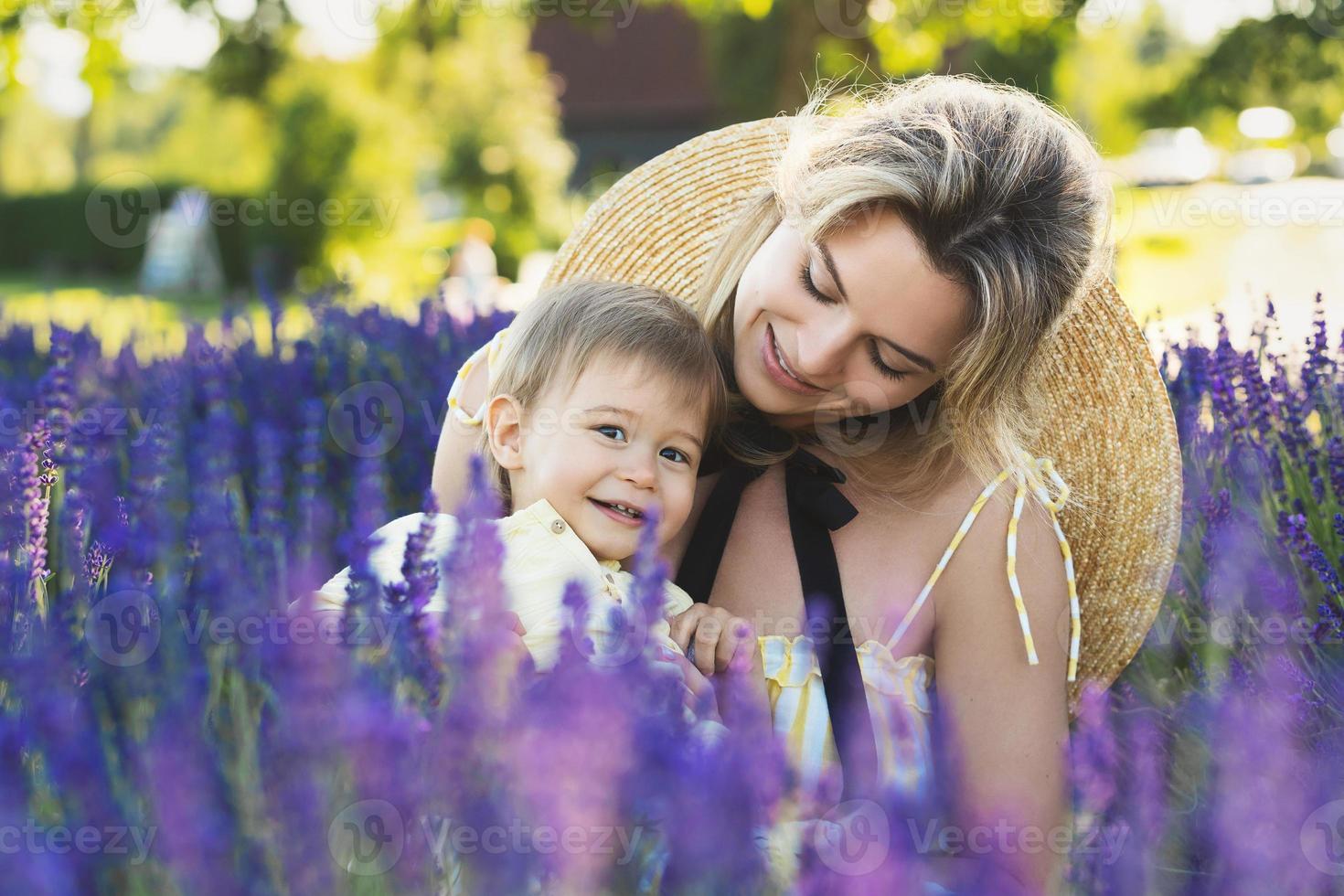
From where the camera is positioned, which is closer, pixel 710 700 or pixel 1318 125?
pixel 710 700

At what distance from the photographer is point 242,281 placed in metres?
21.1

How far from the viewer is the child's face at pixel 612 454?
1.96 metres

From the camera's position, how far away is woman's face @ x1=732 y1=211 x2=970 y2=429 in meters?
2.04

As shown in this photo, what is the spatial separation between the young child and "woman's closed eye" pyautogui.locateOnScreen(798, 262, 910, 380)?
19 cm

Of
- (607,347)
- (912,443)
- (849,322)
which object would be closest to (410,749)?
(607,347)

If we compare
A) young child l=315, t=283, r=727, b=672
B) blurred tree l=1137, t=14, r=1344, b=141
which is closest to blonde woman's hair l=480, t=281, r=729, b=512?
young child l=315, t=283, r=727, b=672

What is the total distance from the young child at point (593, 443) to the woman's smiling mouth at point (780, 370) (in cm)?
9

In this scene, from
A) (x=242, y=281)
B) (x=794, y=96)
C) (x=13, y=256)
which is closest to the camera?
(x=794, y=96)

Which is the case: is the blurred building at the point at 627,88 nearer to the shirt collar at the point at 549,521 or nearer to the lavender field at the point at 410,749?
the shirt collar at the point at 549,521

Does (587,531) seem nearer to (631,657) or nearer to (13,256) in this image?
(631,657)

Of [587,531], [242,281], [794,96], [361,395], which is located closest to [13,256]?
[242,281]

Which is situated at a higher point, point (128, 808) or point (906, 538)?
point (906, 538)

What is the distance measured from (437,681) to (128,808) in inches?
12.0

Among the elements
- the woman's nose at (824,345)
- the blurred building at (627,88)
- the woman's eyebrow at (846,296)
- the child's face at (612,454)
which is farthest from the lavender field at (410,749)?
the blurred building at (627,88)
